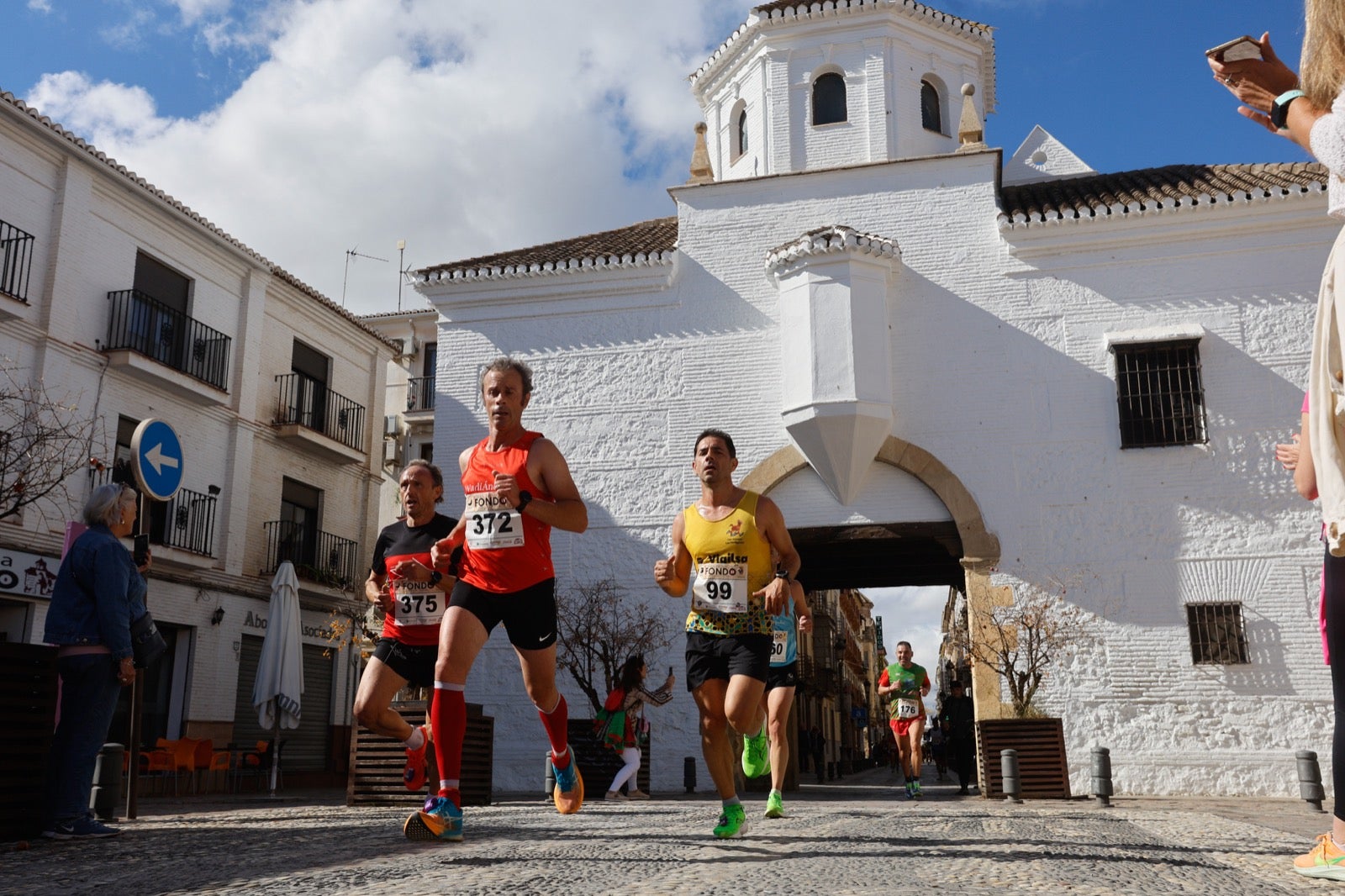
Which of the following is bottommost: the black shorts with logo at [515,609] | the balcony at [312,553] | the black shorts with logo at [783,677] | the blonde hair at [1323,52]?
the black shorts with logo at [783,677]

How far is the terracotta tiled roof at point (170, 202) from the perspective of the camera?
18.4m

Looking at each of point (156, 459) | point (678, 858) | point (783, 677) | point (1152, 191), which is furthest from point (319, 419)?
point (678, 858)

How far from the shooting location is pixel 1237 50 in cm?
356

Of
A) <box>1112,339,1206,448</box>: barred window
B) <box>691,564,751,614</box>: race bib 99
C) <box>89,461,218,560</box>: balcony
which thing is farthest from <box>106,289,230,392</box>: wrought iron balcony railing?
<box>691,564,751,614</box>: race bib 99

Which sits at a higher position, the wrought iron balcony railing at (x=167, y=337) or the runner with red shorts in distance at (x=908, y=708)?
the wrought iron balcony railing at (x=167, y=337)

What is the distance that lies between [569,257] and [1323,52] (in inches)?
655

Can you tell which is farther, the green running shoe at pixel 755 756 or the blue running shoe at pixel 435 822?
the green running shoe at pixel 755 756

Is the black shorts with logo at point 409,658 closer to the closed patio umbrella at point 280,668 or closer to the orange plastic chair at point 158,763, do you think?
the closed patio umbrella at point 280,668

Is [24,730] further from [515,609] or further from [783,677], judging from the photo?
[783,677]

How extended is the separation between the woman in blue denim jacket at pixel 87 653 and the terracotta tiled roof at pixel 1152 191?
1423 cm

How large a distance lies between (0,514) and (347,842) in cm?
635

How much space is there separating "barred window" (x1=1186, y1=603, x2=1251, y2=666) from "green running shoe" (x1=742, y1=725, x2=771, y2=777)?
1077 cm

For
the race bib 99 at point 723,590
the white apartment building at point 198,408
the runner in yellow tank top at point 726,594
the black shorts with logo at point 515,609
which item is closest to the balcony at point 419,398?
the white apartment building at point 198,408

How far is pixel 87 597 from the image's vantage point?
6.86 m
